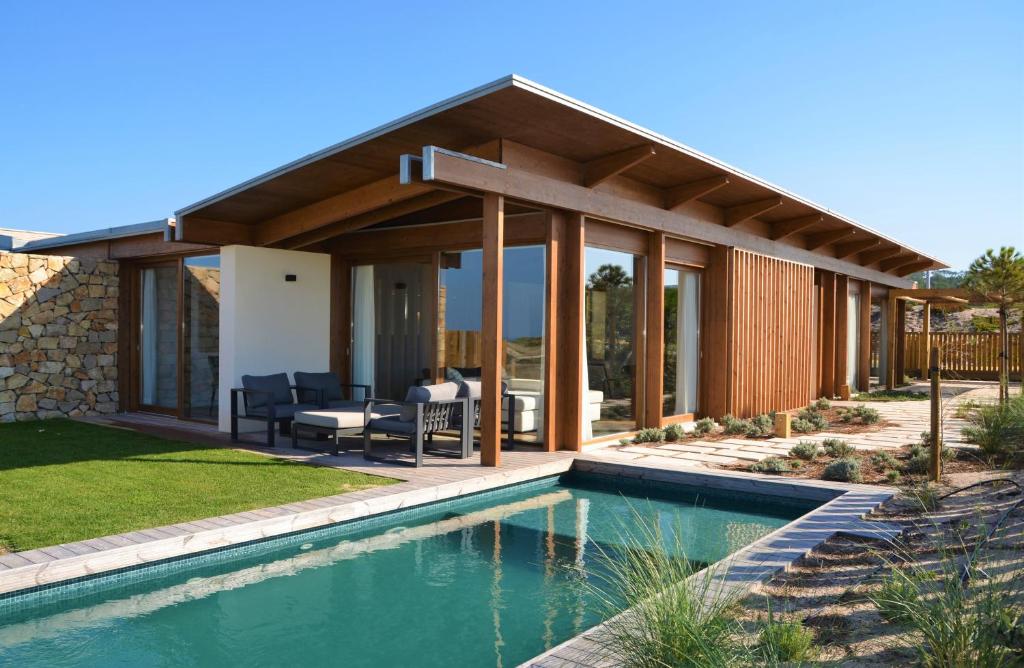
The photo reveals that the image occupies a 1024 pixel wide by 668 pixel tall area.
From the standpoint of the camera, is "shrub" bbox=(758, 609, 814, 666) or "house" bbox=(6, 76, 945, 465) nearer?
"shrub" bbox=(758, 609, 814, 666)

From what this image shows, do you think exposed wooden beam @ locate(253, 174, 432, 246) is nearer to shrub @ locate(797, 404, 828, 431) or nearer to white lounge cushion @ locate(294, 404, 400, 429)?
white lounge cushion @ locate(294, 404, 400, 429)

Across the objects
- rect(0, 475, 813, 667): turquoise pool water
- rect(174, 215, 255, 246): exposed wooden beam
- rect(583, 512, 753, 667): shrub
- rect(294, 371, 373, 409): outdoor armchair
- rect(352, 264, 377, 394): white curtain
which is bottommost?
rect(0, 475, 813, 667): turquoise pool water

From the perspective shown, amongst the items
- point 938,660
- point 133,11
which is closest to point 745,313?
point 938,660

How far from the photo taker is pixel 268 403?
349 inches

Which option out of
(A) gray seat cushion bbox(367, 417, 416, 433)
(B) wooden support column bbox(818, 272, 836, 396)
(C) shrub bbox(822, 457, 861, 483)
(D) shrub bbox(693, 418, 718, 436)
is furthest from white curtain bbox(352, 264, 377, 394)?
(B) wooden support column bbox(818, 272, 836, 396)

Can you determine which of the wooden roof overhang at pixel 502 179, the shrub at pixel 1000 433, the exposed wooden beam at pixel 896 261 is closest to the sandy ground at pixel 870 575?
the shrub at pixel 1000 433

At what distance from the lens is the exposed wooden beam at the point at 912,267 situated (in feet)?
68.2

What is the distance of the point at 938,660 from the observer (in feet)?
8.85

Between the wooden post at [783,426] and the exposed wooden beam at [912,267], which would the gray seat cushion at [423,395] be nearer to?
the wooden post at [783,426]

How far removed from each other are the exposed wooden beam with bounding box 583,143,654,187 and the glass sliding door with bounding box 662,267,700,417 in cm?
268

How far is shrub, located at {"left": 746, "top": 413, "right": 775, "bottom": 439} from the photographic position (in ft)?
34.9

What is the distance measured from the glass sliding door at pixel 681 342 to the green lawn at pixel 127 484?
534 cm

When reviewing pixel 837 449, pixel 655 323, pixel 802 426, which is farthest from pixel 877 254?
pixel 837 449

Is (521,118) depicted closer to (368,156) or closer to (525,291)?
(368,156)
